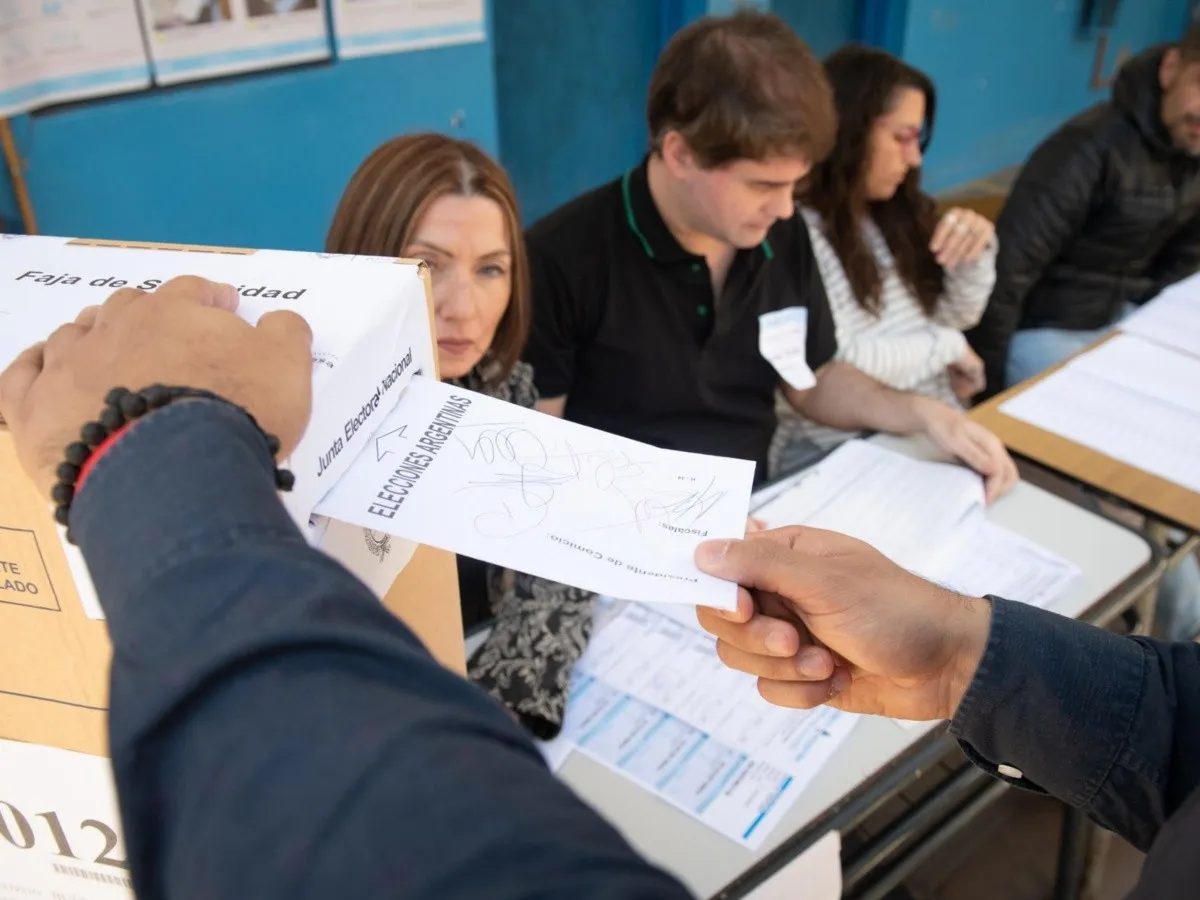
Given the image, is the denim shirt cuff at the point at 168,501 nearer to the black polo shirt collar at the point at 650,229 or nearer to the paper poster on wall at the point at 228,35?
the black polo shirt collar at the point at 650,229

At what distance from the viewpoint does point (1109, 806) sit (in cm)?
73

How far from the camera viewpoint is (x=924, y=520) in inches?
52.8

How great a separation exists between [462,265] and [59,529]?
80 centimetres

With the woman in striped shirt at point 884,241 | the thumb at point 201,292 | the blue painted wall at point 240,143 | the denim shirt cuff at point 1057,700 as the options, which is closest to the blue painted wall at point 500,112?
the blue painted wall at point 240,143

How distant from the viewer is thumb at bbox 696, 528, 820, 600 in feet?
1.90

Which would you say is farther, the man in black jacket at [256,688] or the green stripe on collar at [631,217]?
the green stripe on collar at [631,217]

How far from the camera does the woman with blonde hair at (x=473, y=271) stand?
1.10m

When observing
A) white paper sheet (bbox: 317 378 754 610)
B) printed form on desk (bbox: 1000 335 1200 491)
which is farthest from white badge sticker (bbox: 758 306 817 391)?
white paper sheet (bbox: 317 378 754 610)

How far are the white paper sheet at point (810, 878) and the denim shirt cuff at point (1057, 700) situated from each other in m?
0.23

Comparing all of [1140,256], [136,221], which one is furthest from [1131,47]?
[136,221]

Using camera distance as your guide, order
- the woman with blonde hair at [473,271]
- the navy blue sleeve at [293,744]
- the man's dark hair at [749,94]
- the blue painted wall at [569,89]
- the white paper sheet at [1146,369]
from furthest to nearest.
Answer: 1. the blue painted wall at [569,89]
2. the white paper sheet at [1146,369]
3. the man's dark hair at [749,94]
4. the woman with blonde hair at [473,271]
5. the navy blue sleeve at [293,744]

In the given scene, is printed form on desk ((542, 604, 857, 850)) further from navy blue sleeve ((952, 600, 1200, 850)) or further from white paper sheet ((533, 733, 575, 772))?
navy blue sleeve ((952, 600, 1200, 850))

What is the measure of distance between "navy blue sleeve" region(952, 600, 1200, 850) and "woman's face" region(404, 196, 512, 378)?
2.49ft
